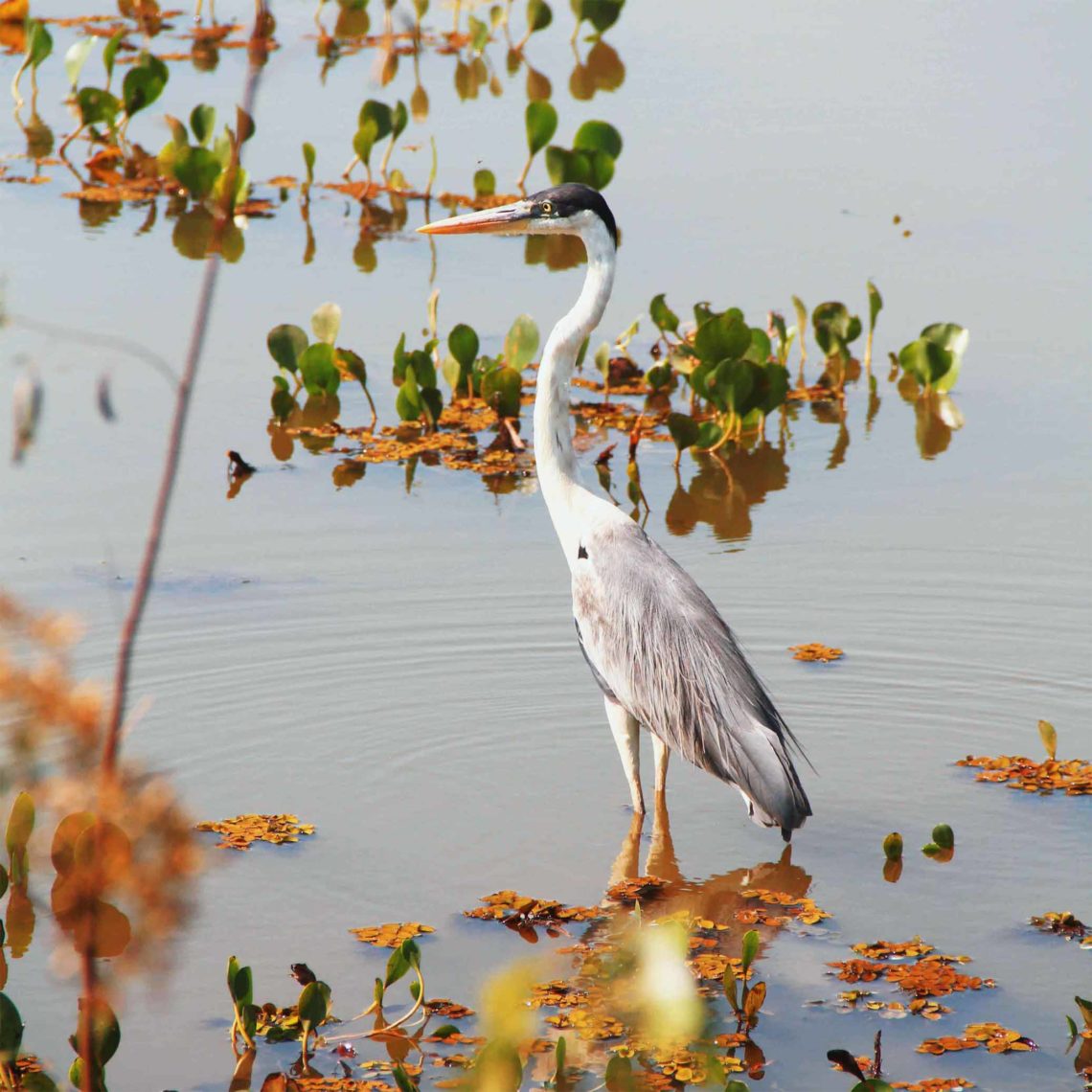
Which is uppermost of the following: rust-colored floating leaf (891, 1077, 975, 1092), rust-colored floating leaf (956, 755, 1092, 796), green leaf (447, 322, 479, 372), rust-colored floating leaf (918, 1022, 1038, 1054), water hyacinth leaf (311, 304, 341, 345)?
water hyacinth leaf (311, 304, 341, 345)

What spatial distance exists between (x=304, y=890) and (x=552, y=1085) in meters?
1.31

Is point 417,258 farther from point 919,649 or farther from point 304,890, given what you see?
point 304,890

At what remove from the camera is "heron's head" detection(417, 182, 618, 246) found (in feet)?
19.6

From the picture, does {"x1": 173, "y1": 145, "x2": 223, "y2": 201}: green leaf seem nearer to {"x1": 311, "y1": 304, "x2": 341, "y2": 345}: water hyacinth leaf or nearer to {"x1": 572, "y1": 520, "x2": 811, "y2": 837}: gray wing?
{"x1": 311, "y1": 304, "x2": 341, "y2": 345}: water hyacinth leaf

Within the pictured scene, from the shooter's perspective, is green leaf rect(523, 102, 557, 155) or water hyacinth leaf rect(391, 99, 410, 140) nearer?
green leaf rect(523, 102, 557, 155)

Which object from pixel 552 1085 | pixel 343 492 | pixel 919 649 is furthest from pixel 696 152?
pixel 552 1085

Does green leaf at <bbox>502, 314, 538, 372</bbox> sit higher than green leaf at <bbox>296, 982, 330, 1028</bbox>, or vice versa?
green leaf at <bbox>502, 314, 538, 372</bbox>

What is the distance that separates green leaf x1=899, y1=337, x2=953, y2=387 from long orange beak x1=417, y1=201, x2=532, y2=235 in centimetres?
338

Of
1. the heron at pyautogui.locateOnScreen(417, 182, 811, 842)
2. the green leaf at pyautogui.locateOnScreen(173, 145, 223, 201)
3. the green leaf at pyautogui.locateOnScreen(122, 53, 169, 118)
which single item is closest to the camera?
the heron at pyautogui.locateOnScreen(417, 182, 811, 842)

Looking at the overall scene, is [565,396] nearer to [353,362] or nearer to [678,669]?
[678,669]

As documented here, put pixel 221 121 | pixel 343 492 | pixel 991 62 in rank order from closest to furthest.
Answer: pixel 343 492 → pixel 221 121 → pixel 991 62

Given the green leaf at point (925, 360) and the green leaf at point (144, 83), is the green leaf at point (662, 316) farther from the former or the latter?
the green leaf at point (144, 83)

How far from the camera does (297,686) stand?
20.2 ft

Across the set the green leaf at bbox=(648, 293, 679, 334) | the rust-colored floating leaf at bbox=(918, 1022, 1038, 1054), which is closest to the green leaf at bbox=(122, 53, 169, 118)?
the green leaf at bbox=(648, 293, 679, 334)
